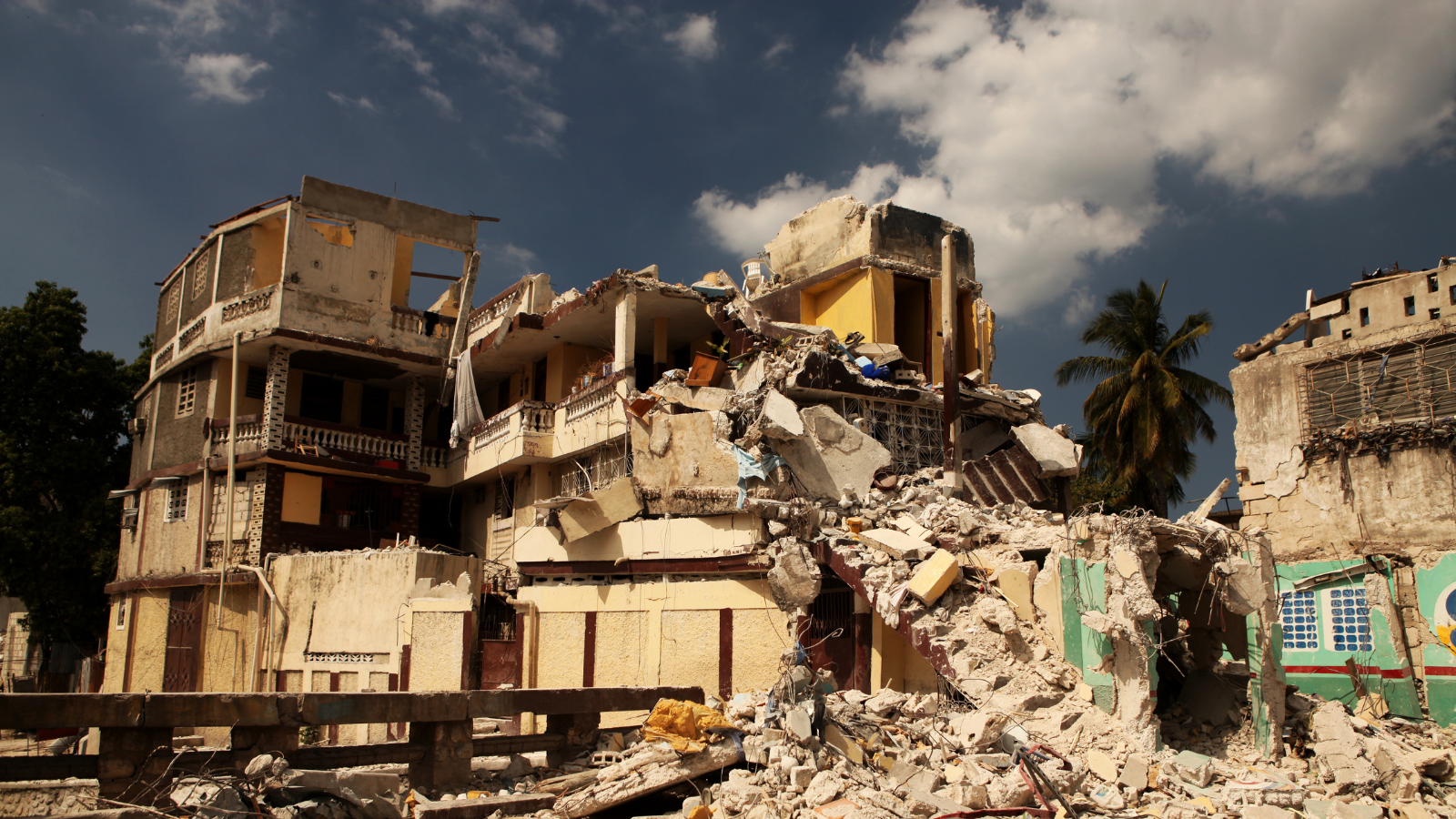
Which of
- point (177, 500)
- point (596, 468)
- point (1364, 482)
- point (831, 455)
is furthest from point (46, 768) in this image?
point (1364, 482)

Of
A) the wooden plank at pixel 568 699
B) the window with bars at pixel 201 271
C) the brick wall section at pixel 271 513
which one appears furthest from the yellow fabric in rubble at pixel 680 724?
the window with bars at pixel 201 271

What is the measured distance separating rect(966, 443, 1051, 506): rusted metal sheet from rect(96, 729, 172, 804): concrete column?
1282 centimetres

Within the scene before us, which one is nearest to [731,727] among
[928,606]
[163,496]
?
[928,606]

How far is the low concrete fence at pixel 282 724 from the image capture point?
822 cm

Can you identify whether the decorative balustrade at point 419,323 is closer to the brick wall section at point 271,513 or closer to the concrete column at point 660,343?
the brick wall section at point 271,513

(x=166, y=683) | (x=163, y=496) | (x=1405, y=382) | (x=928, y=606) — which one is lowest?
(x=166, y=683)

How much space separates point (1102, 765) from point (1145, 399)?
20.5m

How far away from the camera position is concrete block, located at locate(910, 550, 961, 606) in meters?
12.5

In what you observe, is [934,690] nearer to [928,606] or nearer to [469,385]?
[928,606]

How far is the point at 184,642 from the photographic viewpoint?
72.7 feet

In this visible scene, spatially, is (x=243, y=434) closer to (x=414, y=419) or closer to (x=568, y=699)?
(x=414, y=419)

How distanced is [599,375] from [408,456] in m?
6.59

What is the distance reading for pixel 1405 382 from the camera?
1820 cm

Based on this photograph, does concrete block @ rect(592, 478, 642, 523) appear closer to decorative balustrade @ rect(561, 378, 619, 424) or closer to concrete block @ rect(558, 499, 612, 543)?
concrete block @ rect(558, 499, 612, 543)
